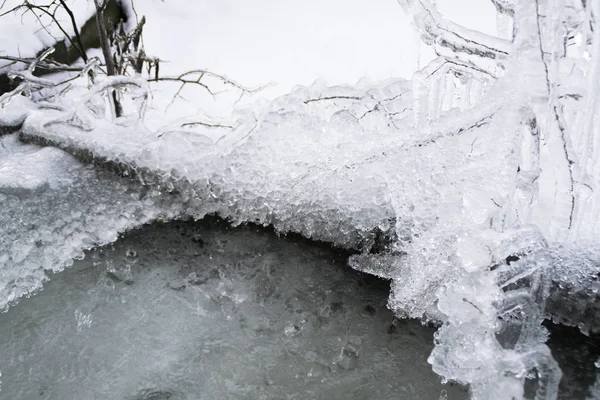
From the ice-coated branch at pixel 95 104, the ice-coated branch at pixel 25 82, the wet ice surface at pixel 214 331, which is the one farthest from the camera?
the ice-coated branch at pixel 25 82

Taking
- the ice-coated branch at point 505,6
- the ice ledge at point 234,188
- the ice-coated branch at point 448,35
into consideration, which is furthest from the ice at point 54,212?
the ice-coated branch at point 505,6

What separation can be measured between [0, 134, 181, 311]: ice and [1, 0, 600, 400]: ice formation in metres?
0.10

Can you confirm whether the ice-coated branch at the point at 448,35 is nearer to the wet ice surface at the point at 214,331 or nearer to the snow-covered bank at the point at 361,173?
the snow-covered bank at the point at 361,173

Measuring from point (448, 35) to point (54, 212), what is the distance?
1666mm

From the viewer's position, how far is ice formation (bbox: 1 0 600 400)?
1.38 metres

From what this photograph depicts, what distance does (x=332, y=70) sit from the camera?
468cm

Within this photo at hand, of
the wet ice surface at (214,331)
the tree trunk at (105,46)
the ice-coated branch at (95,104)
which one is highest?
the tree trunk at (105,46)

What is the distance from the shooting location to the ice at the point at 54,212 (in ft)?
5.76

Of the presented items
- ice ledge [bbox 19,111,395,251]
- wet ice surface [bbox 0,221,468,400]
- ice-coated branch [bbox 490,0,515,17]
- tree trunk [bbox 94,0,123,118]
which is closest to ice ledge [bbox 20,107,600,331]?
ice ledge [bbox 19,111,395,251]

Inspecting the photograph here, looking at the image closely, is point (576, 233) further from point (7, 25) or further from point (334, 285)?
point (7, 25)

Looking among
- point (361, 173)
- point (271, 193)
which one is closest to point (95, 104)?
point (271, 193)

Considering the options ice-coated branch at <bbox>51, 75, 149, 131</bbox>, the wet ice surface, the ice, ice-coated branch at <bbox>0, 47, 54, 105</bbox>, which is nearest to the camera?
the wet ice surface

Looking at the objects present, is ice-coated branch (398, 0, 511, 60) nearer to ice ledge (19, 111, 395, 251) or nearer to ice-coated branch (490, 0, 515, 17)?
ice-coated branch (490, 0, 515, 17)

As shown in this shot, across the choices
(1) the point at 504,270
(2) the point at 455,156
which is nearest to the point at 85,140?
(2) the point at 455,156
